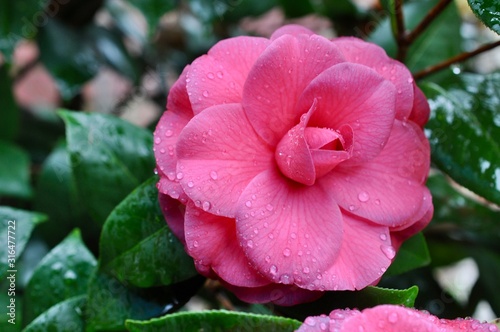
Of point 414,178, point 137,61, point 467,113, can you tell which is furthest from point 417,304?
point 137,61

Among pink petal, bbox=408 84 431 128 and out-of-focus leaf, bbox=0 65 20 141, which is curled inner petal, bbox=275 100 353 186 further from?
out-of-focus leaf, bbox=0 65 20 141

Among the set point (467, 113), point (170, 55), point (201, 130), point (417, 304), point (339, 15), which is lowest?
point (417, 304)

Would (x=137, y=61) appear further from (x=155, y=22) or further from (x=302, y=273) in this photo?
(x=302, y=273)

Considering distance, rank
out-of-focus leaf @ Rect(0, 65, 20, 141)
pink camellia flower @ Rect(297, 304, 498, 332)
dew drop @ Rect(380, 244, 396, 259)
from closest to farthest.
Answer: pink camellia flower @ Rect(297, 304, 498, 332) → dew drop @ Rect(380, 244, 396, 259) → out-of-focus leaf @ Rect(0, 65, 20, 141)

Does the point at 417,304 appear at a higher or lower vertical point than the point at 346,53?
lower

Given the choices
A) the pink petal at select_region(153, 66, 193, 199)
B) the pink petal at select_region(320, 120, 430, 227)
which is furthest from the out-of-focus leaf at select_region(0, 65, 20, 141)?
the pink petal at select_region(320, 120, 430, 227)

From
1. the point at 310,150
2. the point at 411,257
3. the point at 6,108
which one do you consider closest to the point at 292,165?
the point at 310,150

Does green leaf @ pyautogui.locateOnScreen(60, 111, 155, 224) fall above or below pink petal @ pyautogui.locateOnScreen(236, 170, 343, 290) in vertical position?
below
